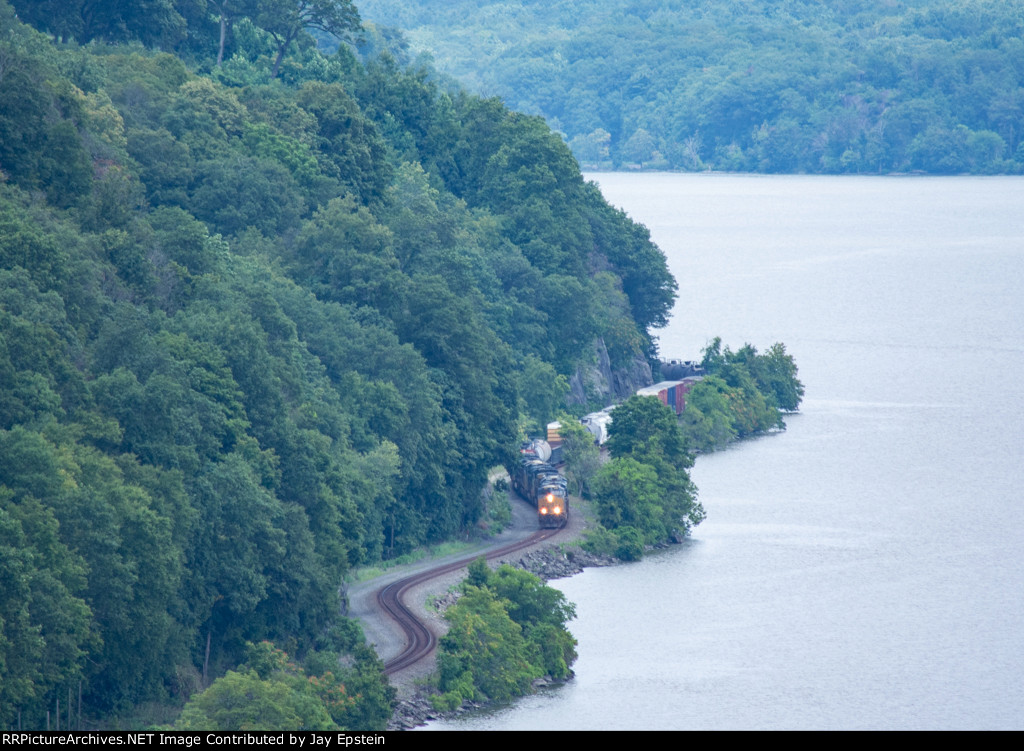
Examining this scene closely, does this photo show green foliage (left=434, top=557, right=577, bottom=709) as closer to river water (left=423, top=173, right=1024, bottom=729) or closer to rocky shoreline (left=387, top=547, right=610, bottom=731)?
rocky shoreline (left=387, top=547, right=610, bottom=731)

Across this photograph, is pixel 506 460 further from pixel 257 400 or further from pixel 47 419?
pixel 47 419

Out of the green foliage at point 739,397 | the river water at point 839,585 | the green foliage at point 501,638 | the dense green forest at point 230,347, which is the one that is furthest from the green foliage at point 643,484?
the green foliage at point 739,397

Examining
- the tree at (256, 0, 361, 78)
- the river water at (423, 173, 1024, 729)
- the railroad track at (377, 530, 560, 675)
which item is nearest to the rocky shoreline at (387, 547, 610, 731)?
the river water at (423, 173, 1024, 729)

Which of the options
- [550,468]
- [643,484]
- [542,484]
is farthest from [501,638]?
[550,468]

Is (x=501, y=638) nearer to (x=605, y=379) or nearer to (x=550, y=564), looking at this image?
(x=550, y=564)

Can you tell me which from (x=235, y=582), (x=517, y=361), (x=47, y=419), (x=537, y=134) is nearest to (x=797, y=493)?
(x=517, y=361)
